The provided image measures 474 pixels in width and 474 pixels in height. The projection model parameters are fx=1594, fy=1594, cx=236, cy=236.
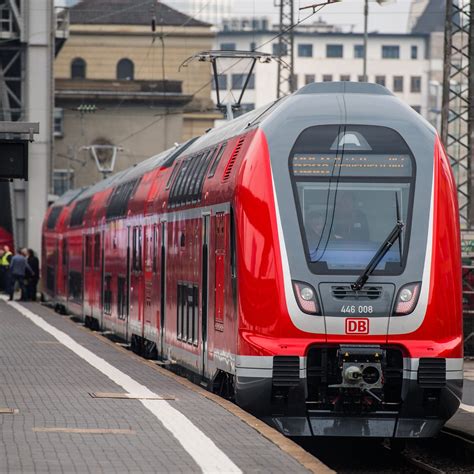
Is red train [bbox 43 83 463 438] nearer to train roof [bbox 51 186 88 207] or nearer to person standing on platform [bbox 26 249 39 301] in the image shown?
train roof [bbox 51 186 88 207]

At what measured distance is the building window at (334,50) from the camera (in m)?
133

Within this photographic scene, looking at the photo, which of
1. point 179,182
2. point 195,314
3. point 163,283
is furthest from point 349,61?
point 195,314

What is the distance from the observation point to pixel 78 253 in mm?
36719

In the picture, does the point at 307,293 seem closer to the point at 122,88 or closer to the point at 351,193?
the point at 351,193

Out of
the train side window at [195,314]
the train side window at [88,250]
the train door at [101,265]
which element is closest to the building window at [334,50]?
the train side window at [88,250]

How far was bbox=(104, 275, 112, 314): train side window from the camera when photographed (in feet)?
95.7

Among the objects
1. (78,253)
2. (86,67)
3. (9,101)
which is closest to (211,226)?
(78,253)

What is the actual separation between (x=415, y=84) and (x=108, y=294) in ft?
350

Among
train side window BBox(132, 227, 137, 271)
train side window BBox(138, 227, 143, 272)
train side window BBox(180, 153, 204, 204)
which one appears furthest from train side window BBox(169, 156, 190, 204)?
train side window BBox(132, 227, 137, 271)

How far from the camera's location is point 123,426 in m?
13.0

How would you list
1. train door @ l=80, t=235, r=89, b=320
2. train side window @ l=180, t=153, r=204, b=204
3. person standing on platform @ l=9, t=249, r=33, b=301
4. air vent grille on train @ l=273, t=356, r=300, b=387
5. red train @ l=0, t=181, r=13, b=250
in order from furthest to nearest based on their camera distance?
red train @ l=0, t=181, r=13, b=250 → person standing on platform @ l=9, t=249, r=33, b=301 → train door @ l=80, t=235, r=89, b=320 → train side window @ l=180, t=153, r=204, b=204 → air vent grille on train @ l=273, t=356, r=300, b=387

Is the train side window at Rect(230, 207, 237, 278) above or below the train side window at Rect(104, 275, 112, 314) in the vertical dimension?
above

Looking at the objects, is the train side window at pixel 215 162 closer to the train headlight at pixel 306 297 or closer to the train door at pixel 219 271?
the train door at pixel 219 271

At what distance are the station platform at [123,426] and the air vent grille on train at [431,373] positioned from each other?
1608 mm
